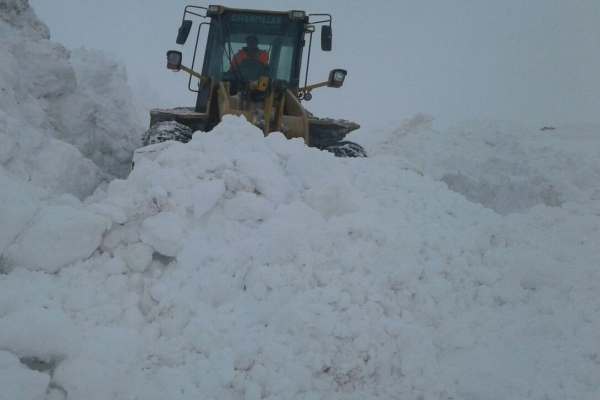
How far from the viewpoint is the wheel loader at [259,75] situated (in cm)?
568

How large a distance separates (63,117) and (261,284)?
3571mm

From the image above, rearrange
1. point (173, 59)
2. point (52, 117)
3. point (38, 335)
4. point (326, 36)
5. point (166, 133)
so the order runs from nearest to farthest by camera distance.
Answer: point (38, 335) < point (52, 117) < point (166, 133) < point (173, 59) < point (326, 36)

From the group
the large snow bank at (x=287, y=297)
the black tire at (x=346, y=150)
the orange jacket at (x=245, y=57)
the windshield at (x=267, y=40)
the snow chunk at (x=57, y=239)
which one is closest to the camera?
the large snow bank at (x=287, y=297)

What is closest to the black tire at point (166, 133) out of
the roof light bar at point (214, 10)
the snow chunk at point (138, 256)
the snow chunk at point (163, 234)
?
the roof light bar at point (214, 10)

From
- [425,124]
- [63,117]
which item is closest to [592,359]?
[63,117]

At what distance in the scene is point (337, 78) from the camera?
6.21 metres

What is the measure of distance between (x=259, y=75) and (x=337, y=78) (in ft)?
3.29

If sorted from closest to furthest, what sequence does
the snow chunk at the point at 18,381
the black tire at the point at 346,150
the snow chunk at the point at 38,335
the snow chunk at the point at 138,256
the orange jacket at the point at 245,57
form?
the snow chunk at the point at 18,381 < the snow chunk at the point at 38,335 < the snow chunk at the point at 138,256 < the black tire at the point at 346,150 < the orange jacket at the point at 245,57

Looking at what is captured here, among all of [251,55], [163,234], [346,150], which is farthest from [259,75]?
[163,234]

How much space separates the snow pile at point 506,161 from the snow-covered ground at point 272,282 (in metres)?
1.65

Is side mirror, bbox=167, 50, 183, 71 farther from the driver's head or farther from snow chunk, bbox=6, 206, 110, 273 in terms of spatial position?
snow chunk, bbox=6, 206, 110, 273

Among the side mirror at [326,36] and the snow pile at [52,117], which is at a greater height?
the side mirror at [326,36]

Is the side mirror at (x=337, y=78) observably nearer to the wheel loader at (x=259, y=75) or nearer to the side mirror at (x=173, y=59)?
the wheel loader at (x=259, y=75)

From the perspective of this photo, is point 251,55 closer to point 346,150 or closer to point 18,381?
point 346,150
